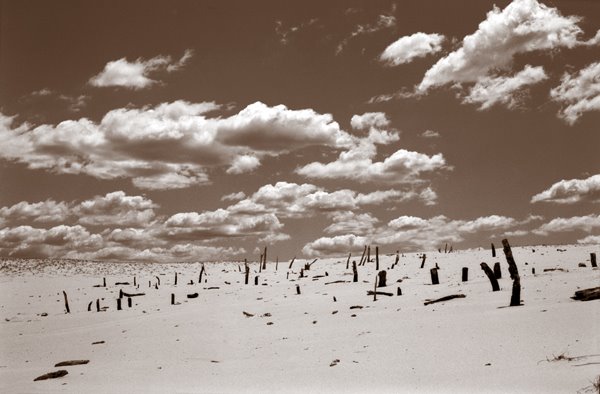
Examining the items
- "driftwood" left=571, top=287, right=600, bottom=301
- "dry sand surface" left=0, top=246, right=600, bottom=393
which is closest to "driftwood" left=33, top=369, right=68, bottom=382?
"dry sand surface" left=0, top=246, right=600, bottom=393

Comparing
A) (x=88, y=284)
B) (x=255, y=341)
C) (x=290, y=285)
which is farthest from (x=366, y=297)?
(x=88, y=284)

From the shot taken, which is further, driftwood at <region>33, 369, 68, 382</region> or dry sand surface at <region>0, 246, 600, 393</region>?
driftwood at <region>33, 369, 68, 382</region>

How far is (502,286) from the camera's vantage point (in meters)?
20.2

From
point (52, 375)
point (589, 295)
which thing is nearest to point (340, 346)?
point (589, 295)

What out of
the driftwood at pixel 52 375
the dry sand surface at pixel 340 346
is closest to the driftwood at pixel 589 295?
the dry sand surface at pixel 340 346

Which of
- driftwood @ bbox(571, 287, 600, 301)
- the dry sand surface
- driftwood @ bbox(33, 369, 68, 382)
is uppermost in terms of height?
driftwood @ bbox(571, 287, 600, 301)

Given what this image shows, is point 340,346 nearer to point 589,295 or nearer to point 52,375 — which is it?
point 589,295

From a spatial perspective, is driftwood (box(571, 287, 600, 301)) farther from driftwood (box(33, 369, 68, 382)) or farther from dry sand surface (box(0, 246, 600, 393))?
driftwood (box(33, 369, 68, 382))

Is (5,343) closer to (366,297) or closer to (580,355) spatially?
(366,297)

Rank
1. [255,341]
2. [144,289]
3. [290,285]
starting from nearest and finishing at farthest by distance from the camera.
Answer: [255,341], [290,285], [144,289]

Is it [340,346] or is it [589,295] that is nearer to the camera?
[340,346]

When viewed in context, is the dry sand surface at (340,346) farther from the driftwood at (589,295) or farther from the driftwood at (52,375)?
the driftwood at (589,295)

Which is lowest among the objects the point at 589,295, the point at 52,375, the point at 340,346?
the point at 52,375

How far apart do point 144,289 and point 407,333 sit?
31.9 metres
